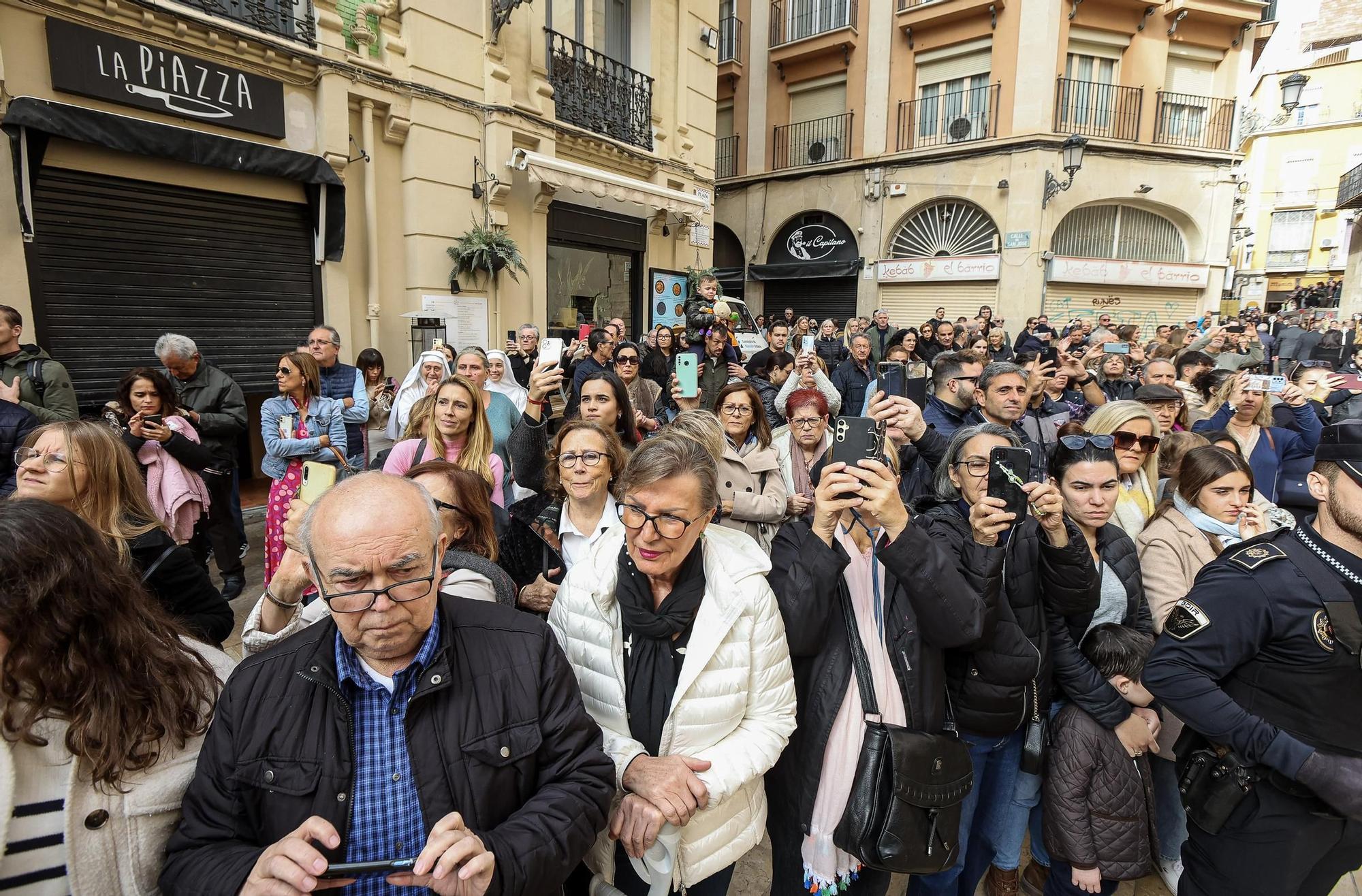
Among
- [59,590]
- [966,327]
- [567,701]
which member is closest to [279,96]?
[59,590]

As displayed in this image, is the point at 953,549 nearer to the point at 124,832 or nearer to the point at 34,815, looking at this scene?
the point at 124,832

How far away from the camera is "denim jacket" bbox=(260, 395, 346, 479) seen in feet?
14.7

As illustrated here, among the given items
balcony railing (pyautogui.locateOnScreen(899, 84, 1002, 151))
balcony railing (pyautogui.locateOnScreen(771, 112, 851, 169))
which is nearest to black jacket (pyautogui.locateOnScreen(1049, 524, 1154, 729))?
balcony railing (pyautogui.locateOnScreen(899, 84, 1002, 151))

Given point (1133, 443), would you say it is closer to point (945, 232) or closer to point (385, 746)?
point (385, 746)

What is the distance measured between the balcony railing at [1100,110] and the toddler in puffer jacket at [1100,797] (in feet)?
55.9

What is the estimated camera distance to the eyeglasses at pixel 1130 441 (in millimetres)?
3059

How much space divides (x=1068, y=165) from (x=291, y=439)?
14.5 meters

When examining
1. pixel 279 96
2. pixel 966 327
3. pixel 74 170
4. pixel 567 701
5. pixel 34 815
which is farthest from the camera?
pixel 966 327

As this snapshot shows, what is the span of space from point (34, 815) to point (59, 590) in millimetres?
447

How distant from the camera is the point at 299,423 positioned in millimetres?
4656

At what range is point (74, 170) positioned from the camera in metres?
5.76

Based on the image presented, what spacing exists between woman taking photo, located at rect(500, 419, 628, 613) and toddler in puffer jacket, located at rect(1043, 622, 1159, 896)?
6.09ft

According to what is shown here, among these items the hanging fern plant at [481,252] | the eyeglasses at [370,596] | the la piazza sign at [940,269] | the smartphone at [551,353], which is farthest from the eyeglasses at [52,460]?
the la piazza sign at [940,269]

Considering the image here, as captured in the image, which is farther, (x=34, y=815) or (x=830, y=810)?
(x=830, y=810)
